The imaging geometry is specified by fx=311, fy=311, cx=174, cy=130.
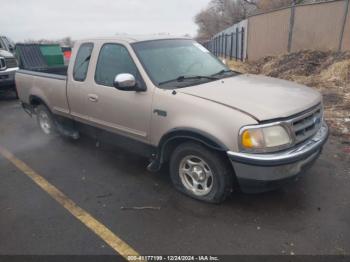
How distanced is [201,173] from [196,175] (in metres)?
0.08

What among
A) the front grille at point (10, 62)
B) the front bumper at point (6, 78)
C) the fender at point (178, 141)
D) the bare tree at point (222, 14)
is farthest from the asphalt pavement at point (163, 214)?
the bare tree at point (222, 14)

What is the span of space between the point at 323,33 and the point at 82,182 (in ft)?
42.0

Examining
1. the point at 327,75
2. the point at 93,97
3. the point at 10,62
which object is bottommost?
the point at 327,75

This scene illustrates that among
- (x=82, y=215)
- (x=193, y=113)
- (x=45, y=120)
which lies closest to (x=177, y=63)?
(x=193, y=113)

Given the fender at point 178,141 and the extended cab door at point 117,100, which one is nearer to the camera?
the fender at point 178,141

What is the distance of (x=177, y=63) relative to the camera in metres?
4.02

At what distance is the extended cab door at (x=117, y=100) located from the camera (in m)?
3.77

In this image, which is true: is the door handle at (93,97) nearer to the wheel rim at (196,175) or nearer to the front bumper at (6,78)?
the wheel rim at (196,175)

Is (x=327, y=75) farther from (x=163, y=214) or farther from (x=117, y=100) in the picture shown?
(x=163, y=214)

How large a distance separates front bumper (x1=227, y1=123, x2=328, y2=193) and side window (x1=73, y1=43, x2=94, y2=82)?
8.73 feet

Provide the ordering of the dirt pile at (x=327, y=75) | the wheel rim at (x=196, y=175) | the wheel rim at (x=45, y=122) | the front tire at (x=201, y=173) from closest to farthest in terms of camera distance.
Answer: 1. the front tire at (x=201, y=173)
2. the wheel rim at (x=196, y=175)
3. the wheel rim at (x=45, y=122)
4. the dirt pile at (x=327, y=75)

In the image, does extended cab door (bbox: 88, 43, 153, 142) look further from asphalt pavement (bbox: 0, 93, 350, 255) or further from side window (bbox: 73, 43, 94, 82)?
asphalt pavement (bbox: 0, 93, 350, 255)

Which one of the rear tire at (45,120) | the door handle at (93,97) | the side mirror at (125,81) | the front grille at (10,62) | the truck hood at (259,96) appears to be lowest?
the rear tire at (45,120)

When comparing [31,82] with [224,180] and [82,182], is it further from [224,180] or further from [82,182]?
[224,180]
